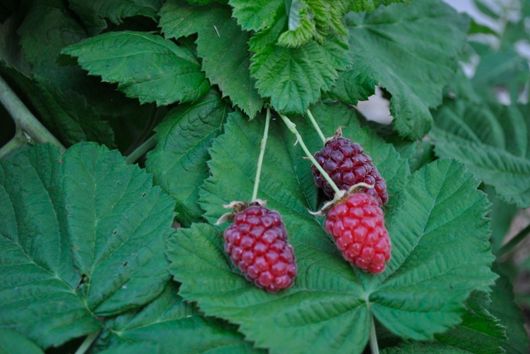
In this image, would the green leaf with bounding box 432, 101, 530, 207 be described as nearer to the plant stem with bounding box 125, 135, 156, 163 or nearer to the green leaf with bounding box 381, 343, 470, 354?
the green leaf with bounding box 381, 343, 470, 354

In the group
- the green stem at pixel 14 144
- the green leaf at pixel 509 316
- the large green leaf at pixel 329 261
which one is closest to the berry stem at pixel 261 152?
the large green leaf at pixel 329 261

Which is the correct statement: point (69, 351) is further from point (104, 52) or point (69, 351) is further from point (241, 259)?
point (104, 52)

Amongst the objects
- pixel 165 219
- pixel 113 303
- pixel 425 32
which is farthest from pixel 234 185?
pixel 425 32

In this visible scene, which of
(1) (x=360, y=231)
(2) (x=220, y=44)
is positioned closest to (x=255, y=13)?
(2) (x=220, y=44)

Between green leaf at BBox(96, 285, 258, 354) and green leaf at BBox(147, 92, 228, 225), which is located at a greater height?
green leaf at BBox(147, 92, 228, 225)

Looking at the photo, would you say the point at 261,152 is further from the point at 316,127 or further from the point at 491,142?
the point at 491,142

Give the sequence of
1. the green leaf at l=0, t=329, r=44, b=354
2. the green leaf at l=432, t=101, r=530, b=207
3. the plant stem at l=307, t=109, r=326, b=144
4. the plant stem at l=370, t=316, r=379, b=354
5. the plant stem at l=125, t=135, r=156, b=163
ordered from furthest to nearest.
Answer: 1. the green leaf at l=432, t=101, r=530, b=207
2. the plant stem at l=125, t=135, r=156, b=163
3. the plant stem at l=307, t=109, r=326, b=144
4. the plant stem at l=370, t=316, r=379, b=354
5. the green leaf at l=0, t=329, r=44, b=354

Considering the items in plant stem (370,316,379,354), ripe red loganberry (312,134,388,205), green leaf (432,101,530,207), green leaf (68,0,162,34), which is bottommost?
green leaf (432,101,530,207)

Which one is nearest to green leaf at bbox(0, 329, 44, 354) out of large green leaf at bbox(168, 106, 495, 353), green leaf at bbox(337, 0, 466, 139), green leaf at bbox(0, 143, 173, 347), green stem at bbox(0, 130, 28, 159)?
green leaf at bbox(0, 143, 173, 347)

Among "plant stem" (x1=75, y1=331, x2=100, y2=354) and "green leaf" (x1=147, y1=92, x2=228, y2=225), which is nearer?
"plant stem" (x1=75, y1=331, x2=100, y2=354)
